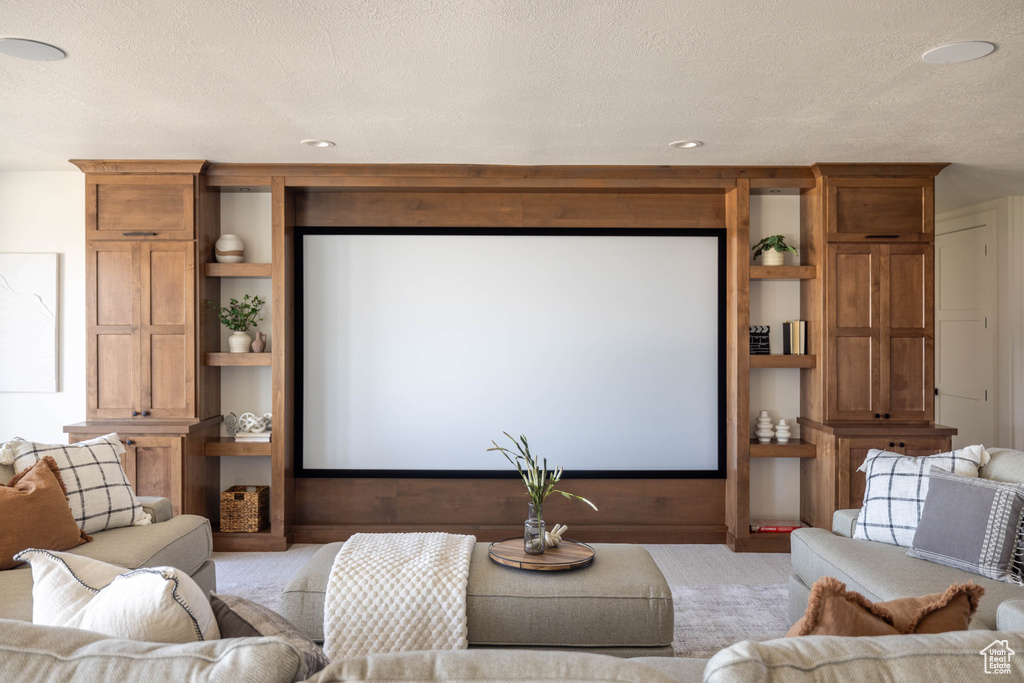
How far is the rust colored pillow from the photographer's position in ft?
8.27

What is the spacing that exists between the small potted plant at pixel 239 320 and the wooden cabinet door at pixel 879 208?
3907 mm

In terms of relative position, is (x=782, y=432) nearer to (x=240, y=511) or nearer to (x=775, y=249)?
(x=775, y=249)

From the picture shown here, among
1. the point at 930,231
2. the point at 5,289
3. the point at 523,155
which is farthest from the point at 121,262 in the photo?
the point at 930,231

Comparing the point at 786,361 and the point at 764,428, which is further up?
the point at 786,361

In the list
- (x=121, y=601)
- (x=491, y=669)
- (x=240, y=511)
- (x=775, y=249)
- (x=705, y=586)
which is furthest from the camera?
(x=775, y=249)

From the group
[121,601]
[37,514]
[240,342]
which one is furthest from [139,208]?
[121,601]

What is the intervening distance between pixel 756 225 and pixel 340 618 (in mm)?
3836

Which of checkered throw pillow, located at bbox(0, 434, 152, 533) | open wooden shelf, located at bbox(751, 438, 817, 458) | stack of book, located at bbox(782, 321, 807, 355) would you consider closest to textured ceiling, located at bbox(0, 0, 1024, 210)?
stack of book, located at bbox(782, 321, 807, 355)

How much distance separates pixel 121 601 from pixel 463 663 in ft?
2.28

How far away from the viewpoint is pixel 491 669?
1.00 meters

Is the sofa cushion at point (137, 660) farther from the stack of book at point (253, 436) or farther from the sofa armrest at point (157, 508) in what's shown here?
the stack of book at point (253, 436)

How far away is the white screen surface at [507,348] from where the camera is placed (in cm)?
483

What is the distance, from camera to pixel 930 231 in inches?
177

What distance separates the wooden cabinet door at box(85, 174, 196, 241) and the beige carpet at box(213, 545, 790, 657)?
7.17ft
